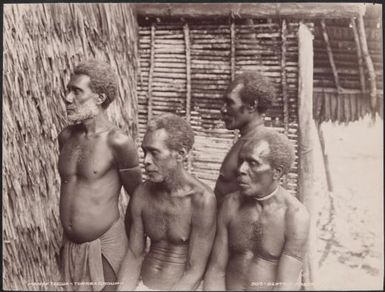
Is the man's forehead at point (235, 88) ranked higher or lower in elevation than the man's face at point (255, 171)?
higher

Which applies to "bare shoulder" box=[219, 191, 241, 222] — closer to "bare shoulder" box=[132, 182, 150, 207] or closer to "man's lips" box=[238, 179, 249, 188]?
"man's lips" box=[238, 179, 249, 188]

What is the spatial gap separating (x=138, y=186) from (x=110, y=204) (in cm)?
13

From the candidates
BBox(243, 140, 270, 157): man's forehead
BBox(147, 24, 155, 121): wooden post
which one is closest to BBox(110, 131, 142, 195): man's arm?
BBox(243, 140, 270, 157): man's forehead

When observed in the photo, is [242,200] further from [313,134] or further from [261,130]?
[313,134]

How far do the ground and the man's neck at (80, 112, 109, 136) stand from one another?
0.98m

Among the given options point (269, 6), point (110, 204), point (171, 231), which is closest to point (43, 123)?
point (110, 204)

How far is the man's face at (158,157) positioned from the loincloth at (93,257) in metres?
0.30

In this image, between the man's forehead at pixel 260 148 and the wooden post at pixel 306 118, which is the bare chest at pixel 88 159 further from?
the wooden post at pixel 306 118

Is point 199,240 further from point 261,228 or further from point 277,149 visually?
point 277,149

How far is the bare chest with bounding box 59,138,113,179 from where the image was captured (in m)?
2.10

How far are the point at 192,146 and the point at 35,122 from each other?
70 cm

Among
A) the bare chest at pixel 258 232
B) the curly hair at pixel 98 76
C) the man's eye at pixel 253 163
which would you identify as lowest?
the bare chest at pixel 258 232

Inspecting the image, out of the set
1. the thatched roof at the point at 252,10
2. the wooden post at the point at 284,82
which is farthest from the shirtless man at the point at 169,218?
the thatched roof at the point at 252,10

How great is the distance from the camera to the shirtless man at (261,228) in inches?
76.6
